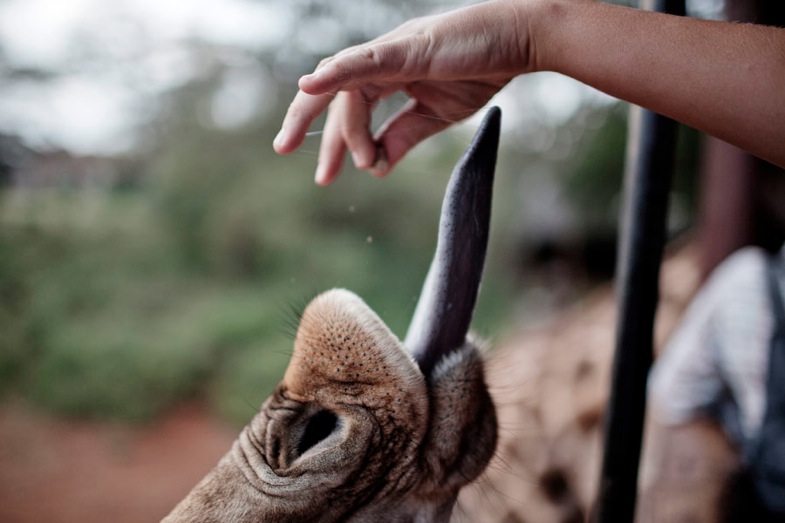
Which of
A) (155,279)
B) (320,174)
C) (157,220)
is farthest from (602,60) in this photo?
(155,279)

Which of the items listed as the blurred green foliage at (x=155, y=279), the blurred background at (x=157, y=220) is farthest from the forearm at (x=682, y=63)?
the blurred green foliage at (x=155, y=279)

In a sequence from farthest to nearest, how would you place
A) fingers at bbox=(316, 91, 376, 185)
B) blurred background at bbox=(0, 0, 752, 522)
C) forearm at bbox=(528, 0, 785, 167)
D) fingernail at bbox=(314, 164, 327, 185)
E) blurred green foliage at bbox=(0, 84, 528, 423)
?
1. blurred green foliage at bbox=(0, 84, 528, 423)
2. blurred background at bbox=(0, 0, 752, 522)
3. fingernail at bbox=(314, 164, 327, 185)
4. fingers at bbox=(316, 91, 376, 185)
5. forearm at bbox=(528, 0, 785, 167)

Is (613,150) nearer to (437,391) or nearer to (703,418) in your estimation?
(703,418)

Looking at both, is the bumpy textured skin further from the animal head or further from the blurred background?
the blurred background

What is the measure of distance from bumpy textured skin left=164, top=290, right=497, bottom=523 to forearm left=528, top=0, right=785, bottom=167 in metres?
0.43

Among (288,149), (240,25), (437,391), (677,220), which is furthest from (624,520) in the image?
(677,220)

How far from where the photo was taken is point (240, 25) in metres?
3.64

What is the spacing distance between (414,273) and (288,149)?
34cm

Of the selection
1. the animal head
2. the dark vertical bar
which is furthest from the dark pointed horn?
the dark vertical bar

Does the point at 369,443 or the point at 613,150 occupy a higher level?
the point at 369,443

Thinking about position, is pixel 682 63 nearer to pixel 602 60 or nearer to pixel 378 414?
pixel 602 60

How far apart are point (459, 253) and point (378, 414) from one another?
0.25m

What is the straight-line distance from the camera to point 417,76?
871 millimetres

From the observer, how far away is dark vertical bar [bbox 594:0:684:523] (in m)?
1.18
